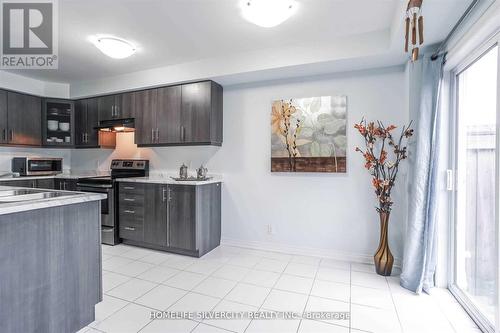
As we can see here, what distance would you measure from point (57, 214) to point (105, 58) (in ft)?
7.86

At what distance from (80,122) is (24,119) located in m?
0.71

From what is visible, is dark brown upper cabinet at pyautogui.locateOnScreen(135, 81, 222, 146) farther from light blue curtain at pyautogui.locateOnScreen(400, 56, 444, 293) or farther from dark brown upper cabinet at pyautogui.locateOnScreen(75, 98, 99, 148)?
light blue curtain at pyautogui.locateOnScreen(400, 56, 444, 293)

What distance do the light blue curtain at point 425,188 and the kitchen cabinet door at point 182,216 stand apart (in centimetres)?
227

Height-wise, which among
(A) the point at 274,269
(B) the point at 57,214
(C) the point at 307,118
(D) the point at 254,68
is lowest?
(A) the point at 274,269

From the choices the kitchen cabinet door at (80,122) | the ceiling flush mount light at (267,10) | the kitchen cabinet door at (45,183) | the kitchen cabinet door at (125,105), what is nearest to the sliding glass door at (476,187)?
the ceiling flush mount light at (267,10)

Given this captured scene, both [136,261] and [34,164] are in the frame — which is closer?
[136,261]

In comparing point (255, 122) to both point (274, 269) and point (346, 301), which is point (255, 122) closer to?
point (274, 269)

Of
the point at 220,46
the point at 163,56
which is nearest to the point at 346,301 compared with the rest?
the point at 220,46

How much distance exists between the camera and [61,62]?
10.8ft

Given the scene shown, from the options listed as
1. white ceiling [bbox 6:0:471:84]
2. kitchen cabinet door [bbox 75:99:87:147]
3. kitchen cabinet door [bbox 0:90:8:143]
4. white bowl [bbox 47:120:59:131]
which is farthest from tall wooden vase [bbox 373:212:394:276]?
kitchen cabinet door [bbox 0:90:8:143]

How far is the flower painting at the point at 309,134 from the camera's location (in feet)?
9.72

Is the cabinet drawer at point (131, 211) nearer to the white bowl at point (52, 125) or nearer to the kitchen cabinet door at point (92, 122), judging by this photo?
the kitchen cabinet door at point (92, 122)

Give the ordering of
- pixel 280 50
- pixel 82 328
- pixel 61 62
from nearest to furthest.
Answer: pixel 82 328 → pixel 280 50 → pixel 61 62

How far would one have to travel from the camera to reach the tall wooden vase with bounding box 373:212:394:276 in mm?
2537
